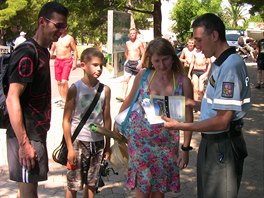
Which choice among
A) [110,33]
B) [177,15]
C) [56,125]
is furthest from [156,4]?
[177,15]

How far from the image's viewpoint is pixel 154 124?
3.05 m

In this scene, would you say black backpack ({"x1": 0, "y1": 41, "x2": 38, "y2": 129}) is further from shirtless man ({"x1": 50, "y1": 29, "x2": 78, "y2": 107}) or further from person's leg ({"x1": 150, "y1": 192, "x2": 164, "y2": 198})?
shirtless man ({"x1": 50, "y1": 29, "x2": 78, "y2": 107})

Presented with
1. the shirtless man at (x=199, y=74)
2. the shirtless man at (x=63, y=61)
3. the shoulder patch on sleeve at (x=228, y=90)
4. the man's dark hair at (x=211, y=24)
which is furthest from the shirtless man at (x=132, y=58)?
the shoulder patch on sleeve at (x=228, y=90)

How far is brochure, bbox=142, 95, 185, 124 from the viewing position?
2.89m

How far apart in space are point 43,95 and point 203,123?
1.18 metres

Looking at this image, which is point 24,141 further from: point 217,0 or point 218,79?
point 217,0

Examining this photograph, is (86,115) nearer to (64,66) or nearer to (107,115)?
(107,115)

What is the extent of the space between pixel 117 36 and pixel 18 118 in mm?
12247

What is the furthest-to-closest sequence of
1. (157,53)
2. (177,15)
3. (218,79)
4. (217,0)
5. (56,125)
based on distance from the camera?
(217,0)
(177,15)
(56,125)
(157,53)
(218,79)

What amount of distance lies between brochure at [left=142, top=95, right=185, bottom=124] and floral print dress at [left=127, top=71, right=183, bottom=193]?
23cm

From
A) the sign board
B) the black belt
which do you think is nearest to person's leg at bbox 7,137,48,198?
the black belt

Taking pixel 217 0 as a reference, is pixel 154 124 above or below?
below

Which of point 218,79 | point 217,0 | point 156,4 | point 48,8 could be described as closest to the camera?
point 218,79

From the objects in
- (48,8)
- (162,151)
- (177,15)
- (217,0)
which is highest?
(217,0)
